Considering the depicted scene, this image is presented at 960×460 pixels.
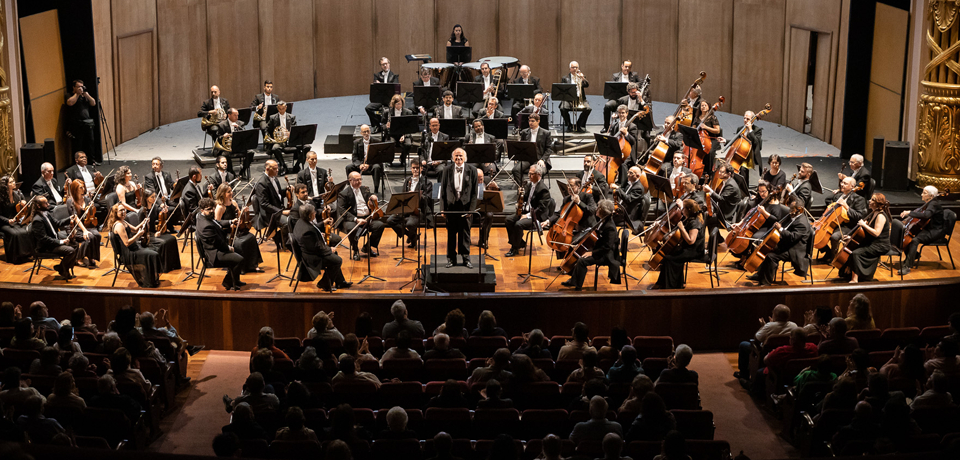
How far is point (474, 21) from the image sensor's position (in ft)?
60.5

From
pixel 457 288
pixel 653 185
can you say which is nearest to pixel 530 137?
pixel 653 185

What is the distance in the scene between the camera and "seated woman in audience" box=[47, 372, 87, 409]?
5.81m

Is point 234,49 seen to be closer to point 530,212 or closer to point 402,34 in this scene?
point 402,34

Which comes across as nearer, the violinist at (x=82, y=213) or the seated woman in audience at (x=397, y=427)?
the seated woman in audience at (x=397, y=427)

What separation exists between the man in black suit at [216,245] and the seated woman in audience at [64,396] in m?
3.34

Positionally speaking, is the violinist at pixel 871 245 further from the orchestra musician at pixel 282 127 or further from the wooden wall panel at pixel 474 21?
the wooden wall panel at pixel 474 21

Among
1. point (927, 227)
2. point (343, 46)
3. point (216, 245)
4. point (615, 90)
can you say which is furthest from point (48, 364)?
point (343, 46)

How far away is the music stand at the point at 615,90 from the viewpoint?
546 inches

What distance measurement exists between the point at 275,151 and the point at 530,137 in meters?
3.53

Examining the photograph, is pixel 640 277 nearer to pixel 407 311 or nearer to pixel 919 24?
pixel 407 311

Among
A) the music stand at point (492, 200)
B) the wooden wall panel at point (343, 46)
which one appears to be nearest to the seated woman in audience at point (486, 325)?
the music stand at point (492, 200)

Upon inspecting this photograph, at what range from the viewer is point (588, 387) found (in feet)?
19.9

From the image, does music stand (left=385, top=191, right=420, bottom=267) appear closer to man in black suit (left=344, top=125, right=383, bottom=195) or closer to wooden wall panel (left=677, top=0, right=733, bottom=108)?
man in black suit (left=344, top=125, right=383, bottom=195)

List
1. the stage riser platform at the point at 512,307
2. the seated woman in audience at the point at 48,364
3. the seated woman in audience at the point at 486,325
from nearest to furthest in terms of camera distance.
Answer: the seated woman in audience at the point at 48,364 < the seated woman in audience at the point at 486,325 < the stage riser platform at the point at 512,307
